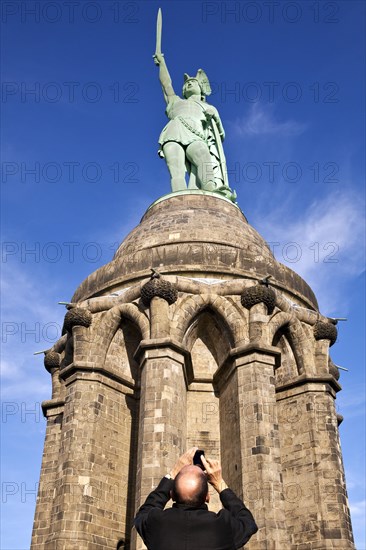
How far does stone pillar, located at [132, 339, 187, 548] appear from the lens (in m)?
12.2

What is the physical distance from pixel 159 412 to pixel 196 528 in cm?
977

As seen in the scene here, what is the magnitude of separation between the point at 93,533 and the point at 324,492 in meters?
5.32

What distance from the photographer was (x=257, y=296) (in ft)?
47.8

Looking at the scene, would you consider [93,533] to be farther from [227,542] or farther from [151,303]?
[227,542]

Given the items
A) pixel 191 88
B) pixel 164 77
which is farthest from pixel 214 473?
pixel 164 77

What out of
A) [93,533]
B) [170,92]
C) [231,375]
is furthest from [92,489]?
[170,92]

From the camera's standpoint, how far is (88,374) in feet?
47.8

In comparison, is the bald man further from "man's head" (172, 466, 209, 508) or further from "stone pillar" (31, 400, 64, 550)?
"stone pillar" (31, 400, 64, 550)

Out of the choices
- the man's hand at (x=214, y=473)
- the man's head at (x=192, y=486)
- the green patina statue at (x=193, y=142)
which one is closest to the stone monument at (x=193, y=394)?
the green patina statue at (x=193, y=142)

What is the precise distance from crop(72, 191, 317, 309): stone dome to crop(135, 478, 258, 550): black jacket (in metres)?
12.7

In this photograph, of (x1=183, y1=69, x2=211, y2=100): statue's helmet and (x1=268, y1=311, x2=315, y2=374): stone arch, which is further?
(x1=183, y1=69, x2=211, y2=100): statue's helmet

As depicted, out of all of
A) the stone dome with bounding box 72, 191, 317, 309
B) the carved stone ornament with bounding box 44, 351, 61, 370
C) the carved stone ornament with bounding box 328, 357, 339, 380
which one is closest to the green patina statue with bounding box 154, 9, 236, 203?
the stone dome with bounding box 72, 191, 317, 309

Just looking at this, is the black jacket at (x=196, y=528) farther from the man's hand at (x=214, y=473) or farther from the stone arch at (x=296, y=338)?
the stone arch at (x=296, y=338)

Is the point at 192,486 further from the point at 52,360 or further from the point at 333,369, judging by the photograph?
the point at 52,360
